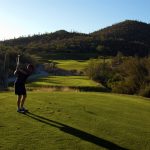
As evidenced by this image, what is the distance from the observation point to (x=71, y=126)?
667 inches

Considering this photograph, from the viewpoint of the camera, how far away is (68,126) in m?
16.9

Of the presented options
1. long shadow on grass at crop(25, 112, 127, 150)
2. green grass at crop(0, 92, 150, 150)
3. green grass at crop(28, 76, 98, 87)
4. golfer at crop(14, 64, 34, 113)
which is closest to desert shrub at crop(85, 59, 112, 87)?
green grass at crop(28, 76, 98, 87)

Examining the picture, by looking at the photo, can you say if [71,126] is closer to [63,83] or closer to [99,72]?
[63,83]

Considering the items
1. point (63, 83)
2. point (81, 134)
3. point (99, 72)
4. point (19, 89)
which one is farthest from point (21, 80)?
point (99, 72)

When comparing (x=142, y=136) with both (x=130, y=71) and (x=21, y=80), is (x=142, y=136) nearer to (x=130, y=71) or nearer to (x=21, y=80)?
(x=21, y=80)

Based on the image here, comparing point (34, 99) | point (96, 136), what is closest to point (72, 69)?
point (34, 99)

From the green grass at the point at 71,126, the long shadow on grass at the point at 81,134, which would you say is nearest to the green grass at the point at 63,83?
the green grass at the point at 71,126

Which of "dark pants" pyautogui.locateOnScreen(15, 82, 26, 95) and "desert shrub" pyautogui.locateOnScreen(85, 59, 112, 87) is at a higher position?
"dark pants" pyautogui.locateOnScreen(15, 82, 26, 95)

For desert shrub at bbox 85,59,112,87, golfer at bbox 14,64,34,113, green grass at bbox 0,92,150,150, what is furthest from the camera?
desert shrub at bbox 85,59,112,87

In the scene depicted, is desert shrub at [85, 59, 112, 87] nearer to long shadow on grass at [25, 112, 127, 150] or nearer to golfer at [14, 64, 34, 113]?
golfer at [14, 64, 34, 113]

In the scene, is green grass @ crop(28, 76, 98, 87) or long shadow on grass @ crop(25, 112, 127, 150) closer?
long shadow on grass @ crop(25, 112, 127, 150)

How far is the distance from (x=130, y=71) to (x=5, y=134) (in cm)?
6493

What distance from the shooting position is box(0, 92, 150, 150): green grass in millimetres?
14289

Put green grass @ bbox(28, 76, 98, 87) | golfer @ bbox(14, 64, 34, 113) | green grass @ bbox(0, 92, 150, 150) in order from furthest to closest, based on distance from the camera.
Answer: green grass @ bbox(28, 76, 98, 87) → golfer @ bbox(14, 64, 34, 113) → green grass @ bbox(0, 92, 150, 150)
